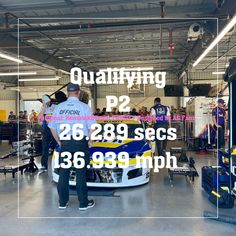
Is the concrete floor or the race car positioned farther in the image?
the race car

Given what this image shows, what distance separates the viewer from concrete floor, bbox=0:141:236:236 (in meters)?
3.24

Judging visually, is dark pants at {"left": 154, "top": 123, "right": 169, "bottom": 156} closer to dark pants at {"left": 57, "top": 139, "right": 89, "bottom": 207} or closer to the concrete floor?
the concrete floor

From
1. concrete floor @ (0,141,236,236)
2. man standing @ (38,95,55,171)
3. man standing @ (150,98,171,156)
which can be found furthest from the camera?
man standing @ (150,98,171,156)

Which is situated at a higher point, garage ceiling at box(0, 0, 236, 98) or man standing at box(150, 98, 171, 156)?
garage ceiling at box(0, 0, 236, 98)

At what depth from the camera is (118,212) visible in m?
3.82

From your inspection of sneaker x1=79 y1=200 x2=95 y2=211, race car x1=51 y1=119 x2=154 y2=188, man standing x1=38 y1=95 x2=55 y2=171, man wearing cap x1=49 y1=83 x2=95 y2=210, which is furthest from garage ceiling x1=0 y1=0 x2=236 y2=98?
sneaker x1=79 y1=200 x2=95 y2=211

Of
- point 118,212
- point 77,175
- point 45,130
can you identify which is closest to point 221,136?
point 45,130

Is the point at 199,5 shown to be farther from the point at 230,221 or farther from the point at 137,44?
the point at 230,221

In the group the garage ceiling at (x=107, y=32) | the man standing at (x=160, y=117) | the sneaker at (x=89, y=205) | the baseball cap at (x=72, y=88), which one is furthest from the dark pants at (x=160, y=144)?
the baseball cap at (x=72, y=88)

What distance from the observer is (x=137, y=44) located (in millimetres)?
10977

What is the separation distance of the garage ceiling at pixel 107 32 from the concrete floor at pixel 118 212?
357cm

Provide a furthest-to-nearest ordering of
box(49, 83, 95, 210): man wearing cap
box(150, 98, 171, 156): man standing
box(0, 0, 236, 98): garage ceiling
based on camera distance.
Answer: box(150, 98, 171, 156): man standing, box(0, 0, 236, 98): garage ceiling, box(49, 83, 95, 210): man wearing cap

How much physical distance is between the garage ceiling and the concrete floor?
11.7ft

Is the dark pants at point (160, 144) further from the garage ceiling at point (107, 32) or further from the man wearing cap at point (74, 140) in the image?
the man wearing cap at point (74, 140)
